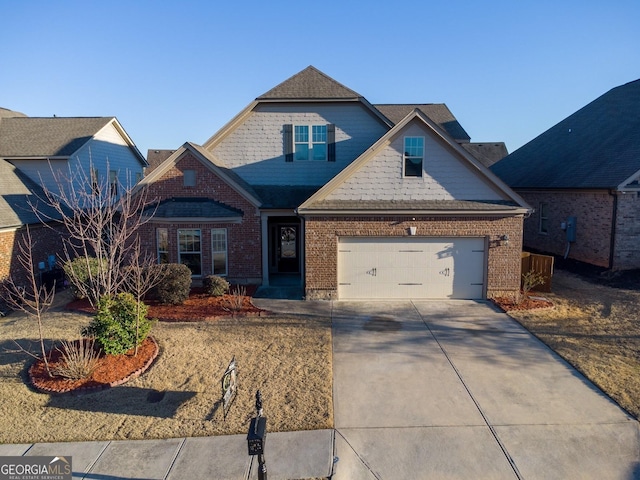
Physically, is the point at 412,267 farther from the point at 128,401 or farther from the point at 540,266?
the point at 128,401

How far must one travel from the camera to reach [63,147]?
67.1 feet

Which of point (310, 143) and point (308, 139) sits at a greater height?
point (308, 139)

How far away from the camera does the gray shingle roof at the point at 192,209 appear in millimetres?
15148

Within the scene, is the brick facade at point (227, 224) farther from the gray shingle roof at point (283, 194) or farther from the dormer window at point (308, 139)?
the dormer window at point (308, 139)

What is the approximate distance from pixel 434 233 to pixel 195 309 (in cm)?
801

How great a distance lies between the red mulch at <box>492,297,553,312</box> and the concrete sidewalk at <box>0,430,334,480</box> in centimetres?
869

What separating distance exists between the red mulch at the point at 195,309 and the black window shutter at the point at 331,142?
22.4ft

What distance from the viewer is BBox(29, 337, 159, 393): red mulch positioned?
7.91m

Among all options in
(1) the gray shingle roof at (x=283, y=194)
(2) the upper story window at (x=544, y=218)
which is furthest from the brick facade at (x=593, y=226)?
(1) the gray shingle roof at (x=283, y=194)

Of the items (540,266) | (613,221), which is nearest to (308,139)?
(540,266)

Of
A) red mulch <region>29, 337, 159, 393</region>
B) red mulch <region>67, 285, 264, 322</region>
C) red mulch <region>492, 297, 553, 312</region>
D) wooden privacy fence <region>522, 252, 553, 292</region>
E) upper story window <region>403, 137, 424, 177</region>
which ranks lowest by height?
red mulch <region>29, 337, 159, 393</region>

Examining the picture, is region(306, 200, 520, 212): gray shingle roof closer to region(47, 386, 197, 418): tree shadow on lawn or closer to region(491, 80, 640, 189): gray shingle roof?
region(491, 80, 640, 189): gray shingle roof

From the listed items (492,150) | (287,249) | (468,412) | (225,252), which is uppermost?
(492,150)

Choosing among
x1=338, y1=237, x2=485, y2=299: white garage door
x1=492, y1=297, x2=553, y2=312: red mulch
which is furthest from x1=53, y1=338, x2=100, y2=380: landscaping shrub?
x1=492, y1=297, x2=553, y2=312: red mulch
